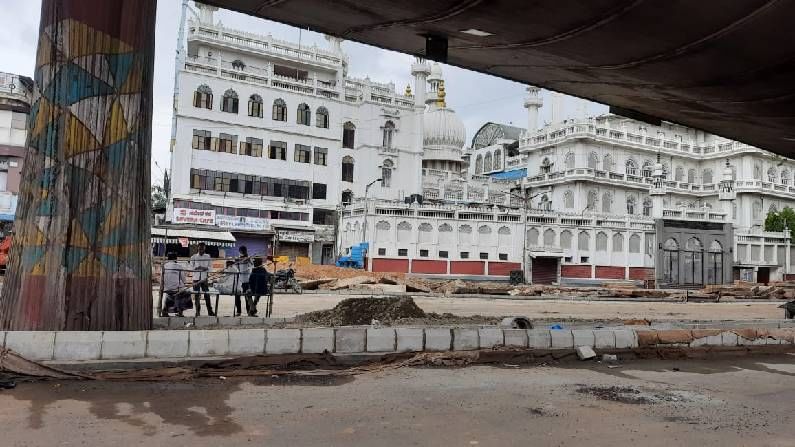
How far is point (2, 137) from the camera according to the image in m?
34.8

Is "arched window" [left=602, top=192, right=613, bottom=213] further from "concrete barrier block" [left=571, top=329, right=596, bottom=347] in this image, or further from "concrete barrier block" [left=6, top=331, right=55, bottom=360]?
"concrete barrier block" [left=6, top=331, right=55, bottom=360]

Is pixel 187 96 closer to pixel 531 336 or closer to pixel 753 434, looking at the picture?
pixel 531 336

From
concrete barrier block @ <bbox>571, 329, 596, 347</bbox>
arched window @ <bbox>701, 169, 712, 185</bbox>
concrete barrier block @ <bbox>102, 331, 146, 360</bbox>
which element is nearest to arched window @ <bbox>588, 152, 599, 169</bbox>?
arched window @ <bbox>701, 169, 712, 185</bbox>

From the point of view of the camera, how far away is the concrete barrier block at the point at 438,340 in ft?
A: 26.9

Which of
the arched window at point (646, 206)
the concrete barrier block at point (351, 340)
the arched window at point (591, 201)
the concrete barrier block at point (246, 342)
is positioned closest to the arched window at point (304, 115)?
the arched window at point (591, 201)

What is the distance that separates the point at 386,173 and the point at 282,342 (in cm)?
4542

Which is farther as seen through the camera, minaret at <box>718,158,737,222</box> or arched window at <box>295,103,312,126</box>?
minaret at <box>718,158,737,222</box>

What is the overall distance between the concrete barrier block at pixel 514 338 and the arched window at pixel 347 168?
140ft

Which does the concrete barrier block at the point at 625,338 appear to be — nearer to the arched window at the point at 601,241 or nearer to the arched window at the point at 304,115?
the arched window at the point at 304,115

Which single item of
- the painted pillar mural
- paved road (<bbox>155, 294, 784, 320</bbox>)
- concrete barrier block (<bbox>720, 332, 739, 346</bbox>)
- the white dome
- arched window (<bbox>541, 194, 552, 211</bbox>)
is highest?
the white dome

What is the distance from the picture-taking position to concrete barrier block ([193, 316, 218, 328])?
961 cm

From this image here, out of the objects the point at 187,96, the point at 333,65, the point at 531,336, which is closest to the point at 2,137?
the point at 187,96

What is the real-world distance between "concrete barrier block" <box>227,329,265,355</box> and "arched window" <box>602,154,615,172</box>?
188ft

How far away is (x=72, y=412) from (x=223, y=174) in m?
41.2
